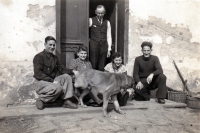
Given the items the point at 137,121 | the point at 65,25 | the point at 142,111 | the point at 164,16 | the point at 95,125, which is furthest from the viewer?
the point at 164,16

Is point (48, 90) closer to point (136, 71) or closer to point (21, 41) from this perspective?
point (21, 41)

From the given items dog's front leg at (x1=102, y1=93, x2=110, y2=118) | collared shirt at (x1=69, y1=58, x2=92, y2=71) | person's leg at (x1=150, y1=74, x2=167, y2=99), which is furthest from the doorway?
dog's front leg at (x1=102, y1=93, x2=110, y2=118)

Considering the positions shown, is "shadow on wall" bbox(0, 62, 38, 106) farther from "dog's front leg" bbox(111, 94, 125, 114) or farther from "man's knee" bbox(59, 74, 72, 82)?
"dog's front leg" bbox(111, 94, 125, 114)

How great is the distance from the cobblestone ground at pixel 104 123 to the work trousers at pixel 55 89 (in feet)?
1.25

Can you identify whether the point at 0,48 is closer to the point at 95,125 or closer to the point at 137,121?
the point at 95,125

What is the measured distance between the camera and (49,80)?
13.5ft

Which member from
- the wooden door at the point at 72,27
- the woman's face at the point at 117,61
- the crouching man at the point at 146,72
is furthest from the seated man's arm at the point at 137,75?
the wooden door at the point at 72,27

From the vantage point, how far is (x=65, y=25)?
5285 millimetres

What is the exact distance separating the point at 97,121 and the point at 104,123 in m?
0.15

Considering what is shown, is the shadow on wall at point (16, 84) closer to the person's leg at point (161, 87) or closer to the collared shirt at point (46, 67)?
the collared shirt at point (46, 67)

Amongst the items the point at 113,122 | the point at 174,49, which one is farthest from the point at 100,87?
the point at 174,49

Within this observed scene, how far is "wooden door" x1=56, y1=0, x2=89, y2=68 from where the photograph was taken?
17.2 feet

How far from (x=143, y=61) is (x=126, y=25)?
0.99m

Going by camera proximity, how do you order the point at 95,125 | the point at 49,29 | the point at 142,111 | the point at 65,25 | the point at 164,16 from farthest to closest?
the point at 164,16 < the point at 65,25 < the point at 49,29 < the point at 142,111 < the point at 95,125
